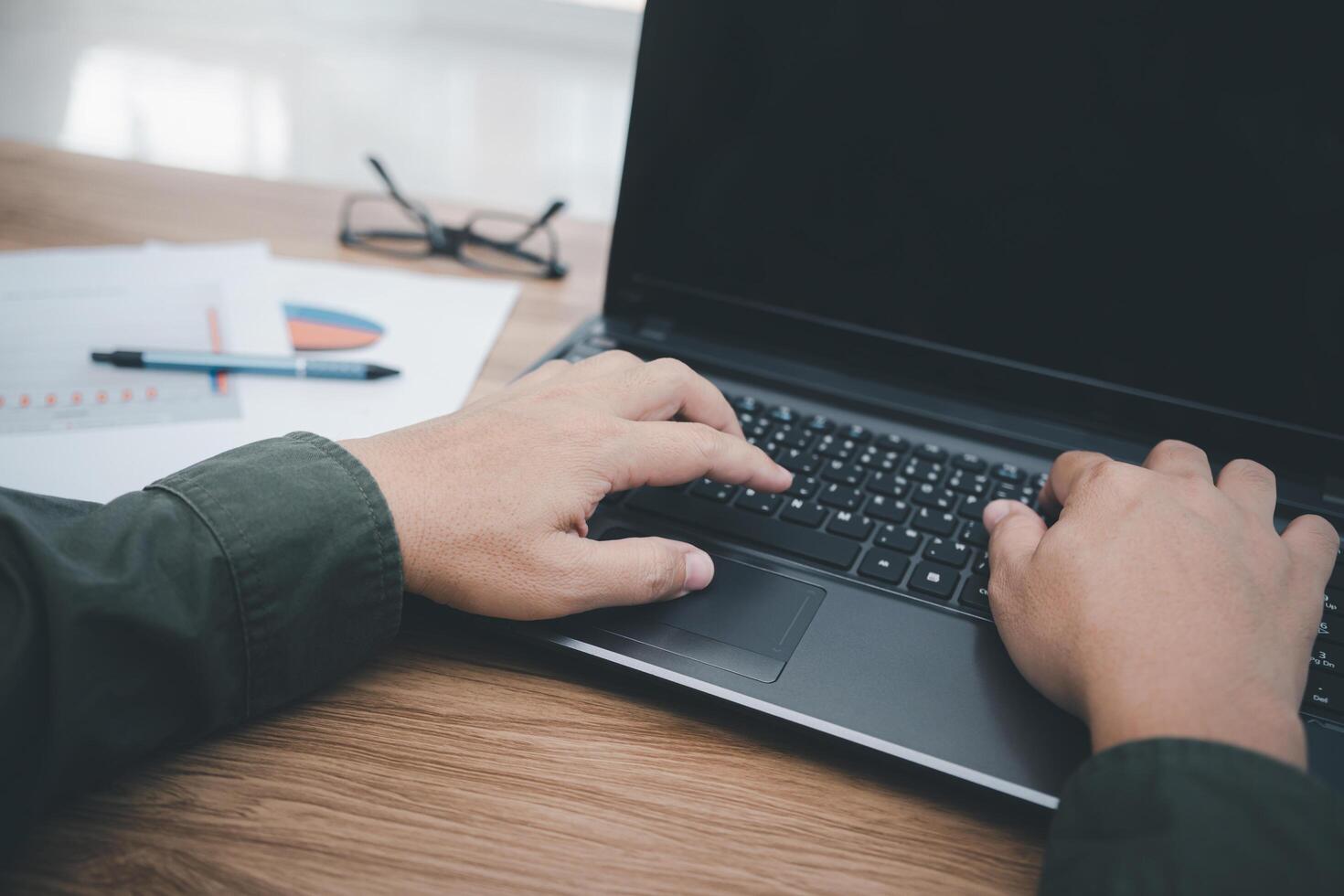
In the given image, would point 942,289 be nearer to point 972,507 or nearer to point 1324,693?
point 972,507

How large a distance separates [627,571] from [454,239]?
1.99ft

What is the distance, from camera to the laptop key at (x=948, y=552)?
0.55 meters

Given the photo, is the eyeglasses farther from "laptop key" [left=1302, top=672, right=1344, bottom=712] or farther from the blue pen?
"laptop key" [left=1302, top=672, right=1344, bottom=712]

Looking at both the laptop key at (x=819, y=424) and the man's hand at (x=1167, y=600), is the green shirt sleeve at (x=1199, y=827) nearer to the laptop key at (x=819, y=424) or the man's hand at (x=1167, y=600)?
the man's hand at (x=1167, y=600)

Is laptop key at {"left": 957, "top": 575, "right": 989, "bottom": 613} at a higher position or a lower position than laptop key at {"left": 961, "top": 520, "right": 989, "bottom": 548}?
lower

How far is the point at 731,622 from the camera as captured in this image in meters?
0.50

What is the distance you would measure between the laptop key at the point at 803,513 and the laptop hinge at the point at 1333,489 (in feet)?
1.12

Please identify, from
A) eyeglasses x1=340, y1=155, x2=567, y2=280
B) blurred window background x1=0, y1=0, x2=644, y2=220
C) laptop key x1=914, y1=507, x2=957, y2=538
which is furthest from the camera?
blurred window background x1=0, y1=0, x2=644, y2=220

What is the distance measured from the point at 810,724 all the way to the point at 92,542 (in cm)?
32

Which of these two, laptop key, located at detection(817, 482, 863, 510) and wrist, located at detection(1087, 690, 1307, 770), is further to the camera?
laptop key, located at detection(817, 482, 863, 510)

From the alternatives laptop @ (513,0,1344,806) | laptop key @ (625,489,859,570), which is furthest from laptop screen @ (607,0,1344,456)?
laptop key @ (625,489,859,570)

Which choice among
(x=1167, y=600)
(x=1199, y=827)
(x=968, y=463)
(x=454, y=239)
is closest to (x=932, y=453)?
(x=968, y=463)

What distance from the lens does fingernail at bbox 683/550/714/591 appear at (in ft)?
1.65

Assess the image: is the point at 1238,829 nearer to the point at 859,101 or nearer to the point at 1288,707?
the point at 1288,707
